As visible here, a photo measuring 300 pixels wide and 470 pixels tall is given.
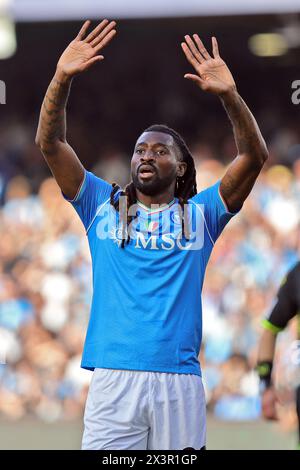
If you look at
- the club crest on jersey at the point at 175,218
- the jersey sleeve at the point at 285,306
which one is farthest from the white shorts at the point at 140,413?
the jersey sleeve at the point at 285,306

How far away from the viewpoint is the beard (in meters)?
4.53

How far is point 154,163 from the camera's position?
4566 mm

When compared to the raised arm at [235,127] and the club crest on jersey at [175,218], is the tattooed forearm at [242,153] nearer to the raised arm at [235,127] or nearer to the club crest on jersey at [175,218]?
the raised arm at [235,127]

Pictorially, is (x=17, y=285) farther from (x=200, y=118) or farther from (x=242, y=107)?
(x=242, y=107)

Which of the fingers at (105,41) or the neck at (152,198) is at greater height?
the fingers at (105,41)

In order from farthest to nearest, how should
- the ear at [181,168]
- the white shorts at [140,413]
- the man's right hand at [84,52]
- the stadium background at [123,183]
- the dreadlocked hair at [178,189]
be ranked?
the stadium background at [123,183] < the ear at [181,168] < the dreadlocked hair at [178,189] < the man's right hand at [84,52] < the white shorts at [140,413]

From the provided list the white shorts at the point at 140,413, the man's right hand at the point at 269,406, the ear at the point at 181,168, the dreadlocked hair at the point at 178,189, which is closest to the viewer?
the white shorts at the point at 140,413

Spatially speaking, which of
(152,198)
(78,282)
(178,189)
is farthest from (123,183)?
(152,198)

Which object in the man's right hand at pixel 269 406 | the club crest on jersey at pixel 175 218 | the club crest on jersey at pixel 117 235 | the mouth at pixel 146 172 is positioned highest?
the mouth at pixel 146 172

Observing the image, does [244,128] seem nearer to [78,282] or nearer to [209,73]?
[209,73]

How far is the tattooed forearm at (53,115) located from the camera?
4.48 meters

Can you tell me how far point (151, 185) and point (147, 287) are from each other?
47 centimetres

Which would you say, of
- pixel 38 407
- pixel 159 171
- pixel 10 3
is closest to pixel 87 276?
pixel 38 407

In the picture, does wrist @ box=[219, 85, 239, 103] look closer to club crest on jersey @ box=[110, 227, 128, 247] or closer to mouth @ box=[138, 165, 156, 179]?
mouth @ box=[138, 165, 156, 179]
